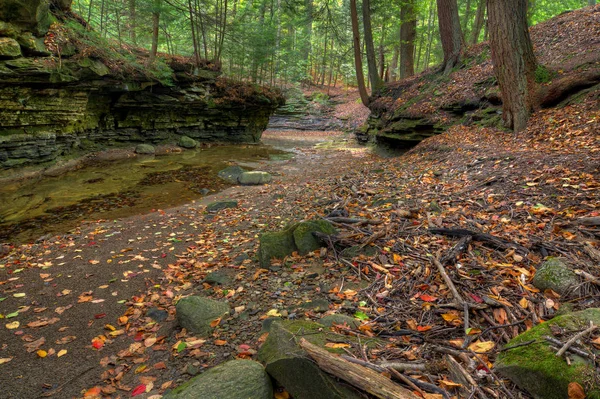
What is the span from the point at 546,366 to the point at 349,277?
6.99 feet

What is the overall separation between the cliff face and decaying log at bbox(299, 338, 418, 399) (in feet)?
41.8

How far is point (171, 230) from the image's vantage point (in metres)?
6.96

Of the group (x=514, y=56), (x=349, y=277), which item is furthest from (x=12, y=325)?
(x=514, y=56)

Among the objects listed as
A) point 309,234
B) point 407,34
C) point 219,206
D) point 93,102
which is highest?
point 407,34

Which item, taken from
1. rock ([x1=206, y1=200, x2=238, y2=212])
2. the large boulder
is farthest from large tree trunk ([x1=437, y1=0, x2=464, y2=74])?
the large boulder

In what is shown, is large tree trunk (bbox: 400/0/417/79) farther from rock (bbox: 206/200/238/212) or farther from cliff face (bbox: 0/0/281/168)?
rock (bbox: 206/200/238/212)

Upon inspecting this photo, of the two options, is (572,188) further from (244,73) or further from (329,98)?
(329,98)

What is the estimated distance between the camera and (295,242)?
185 inches

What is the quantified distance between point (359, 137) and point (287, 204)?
1335cm

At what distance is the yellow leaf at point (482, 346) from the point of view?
7.44 ft

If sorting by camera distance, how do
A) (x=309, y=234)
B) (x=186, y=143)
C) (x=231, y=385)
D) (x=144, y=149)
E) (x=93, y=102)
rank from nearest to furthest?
(x=231, y=385), (x=309, y=234), (x=93, y=102), (x=144, y=149), (x=186, y=143)

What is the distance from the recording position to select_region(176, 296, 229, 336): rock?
3477 millimetres

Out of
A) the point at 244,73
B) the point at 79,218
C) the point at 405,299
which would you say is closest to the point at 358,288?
the point at 405,299

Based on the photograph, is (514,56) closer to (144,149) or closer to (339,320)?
(339,320)
